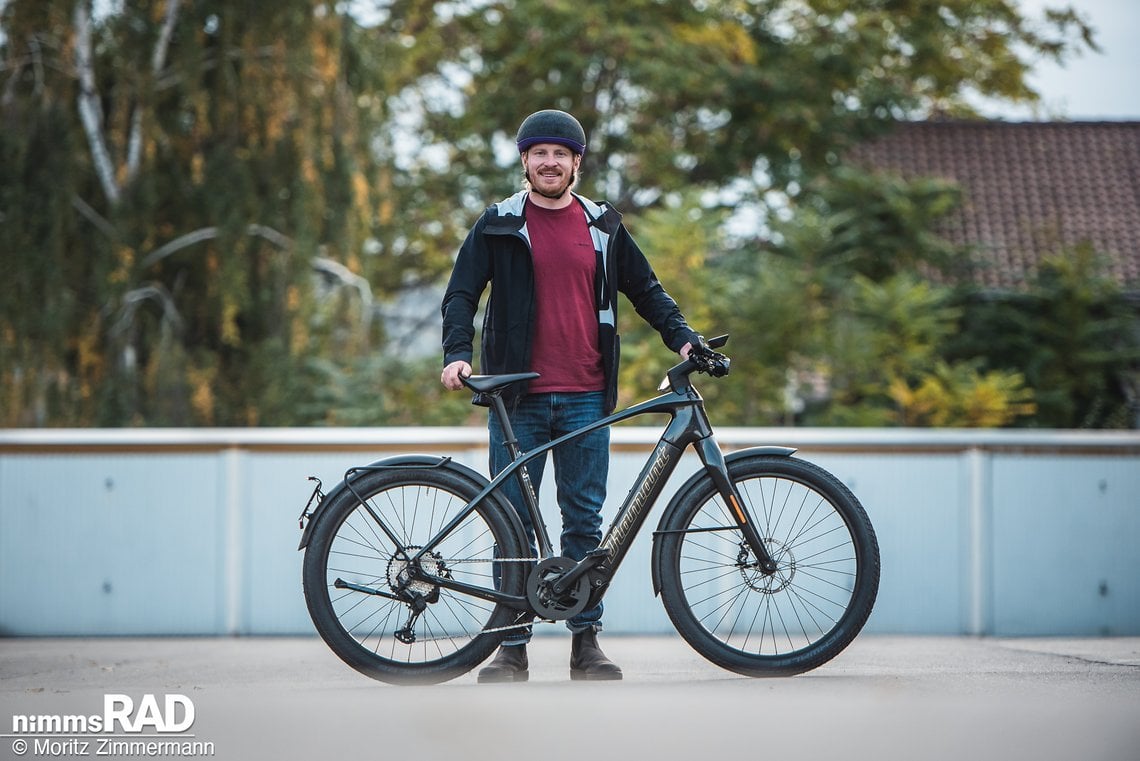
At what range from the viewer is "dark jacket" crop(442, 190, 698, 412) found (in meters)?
4.30

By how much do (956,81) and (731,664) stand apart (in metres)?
19.0

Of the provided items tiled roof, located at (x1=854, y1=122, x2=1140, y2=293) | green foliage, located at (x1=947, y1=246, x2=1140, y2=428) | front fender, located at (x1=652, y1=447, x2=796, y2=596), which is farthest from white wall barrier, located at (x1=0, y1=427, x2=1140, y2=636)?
tiled roof, located at (x1=854, y1=122, x2=1140, y2=293)

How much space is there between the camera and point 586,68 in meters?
17.6

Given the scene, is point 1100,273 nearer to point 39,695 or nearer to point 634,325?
point 634,325

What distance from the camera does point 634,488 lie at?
13.9ft

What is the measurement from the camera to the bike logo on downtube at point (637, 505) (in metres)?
4.18

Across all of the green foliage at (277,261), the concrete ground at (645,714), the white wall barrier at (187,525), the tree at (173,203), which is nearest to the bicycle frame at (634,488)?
the concrete ground at (645,714)

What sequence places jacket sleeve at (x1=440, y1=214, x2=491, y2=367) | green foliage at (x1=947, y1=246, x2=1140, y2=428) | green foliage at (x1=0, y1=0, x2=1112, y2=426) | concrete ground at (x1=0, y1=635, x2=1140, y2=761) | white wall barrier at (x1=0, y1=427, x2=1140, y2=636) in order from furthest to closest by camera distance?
green foliage at (x1=947, y1=246, x2=1140, y2=428)
green foliage at (x1=0, y1=0, x2=1112, y2=426)
white wall barrier at (x1=0, y1=427, x2=1140, y2=636)
jacket sleeve at (x1=440, y1=214, x2=491, y2=367)
concrete ground at (x1=0, y1=635, x2=1140, y2=761)

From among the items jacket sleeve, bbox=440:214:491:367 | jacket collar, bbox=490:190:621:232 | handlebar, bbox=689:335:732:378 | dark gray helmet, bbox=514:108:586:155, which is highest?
dark gray helmet, bbox=514:108:586:155

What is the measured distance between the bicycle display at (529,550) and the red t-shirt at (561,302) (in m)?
0.22

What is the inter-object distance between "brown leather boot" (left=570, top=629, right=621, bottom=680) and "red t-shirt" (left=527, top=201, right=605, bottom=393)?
31.8 inches

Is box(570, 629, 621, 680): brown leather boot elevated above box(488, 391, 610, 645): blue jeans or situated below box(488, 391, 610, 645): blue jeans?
below

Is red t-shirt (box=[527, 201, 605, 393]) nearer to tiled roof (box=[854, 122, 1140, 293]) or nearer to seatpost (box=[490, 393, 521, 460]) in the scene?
seatpost (box=[490, 393, 521, 460])

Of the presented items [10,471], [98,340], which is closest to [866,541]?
[10,471]
